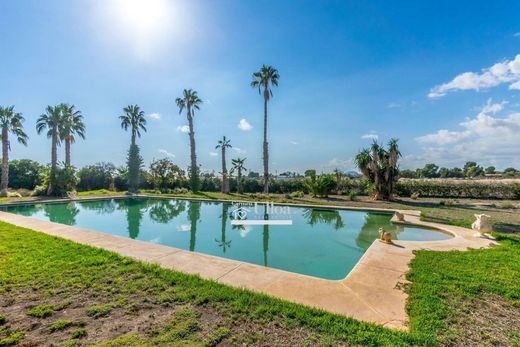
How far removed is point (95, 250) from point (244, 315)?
13.4 ft

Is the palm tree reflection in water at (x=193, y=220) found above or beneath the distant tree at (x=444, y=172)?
beneath

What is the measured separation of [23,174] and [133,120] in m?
A: 12.1

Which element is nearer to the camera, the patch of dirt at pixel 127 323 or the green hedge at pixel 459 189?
the patch of dirt at pixel 127 323

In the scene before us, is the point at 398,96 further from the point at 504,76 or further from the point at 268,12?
the point at 268,12

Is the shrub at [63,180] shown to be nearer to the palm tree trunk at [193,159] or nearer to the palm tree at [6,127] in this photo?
the palm tree at [6,127]

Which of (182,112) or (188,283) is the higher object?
(182,112)

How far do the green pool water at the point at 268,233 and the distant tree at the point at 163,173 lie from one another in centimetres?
1134

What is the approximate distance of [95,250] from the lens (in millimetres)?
5066

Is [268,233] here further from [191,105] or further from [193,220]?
[191,105]

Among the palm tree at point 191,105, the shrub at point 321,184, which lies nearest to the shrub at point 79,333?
the shrub at point 321,184

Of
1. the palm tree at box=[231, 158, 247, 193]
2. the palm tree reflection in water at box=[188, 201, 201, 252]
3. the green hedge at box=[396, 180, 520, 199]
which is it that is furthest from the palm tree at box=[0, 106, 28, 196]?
the green hedge at box=[396, 180, 520, 199]

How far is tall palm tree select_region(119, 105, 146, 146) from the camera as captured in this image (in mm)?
24109

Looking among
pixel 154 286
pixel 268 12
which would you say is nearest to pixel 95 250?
pixel 154 286

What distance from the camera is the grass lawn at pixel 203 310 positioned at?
237 cm
